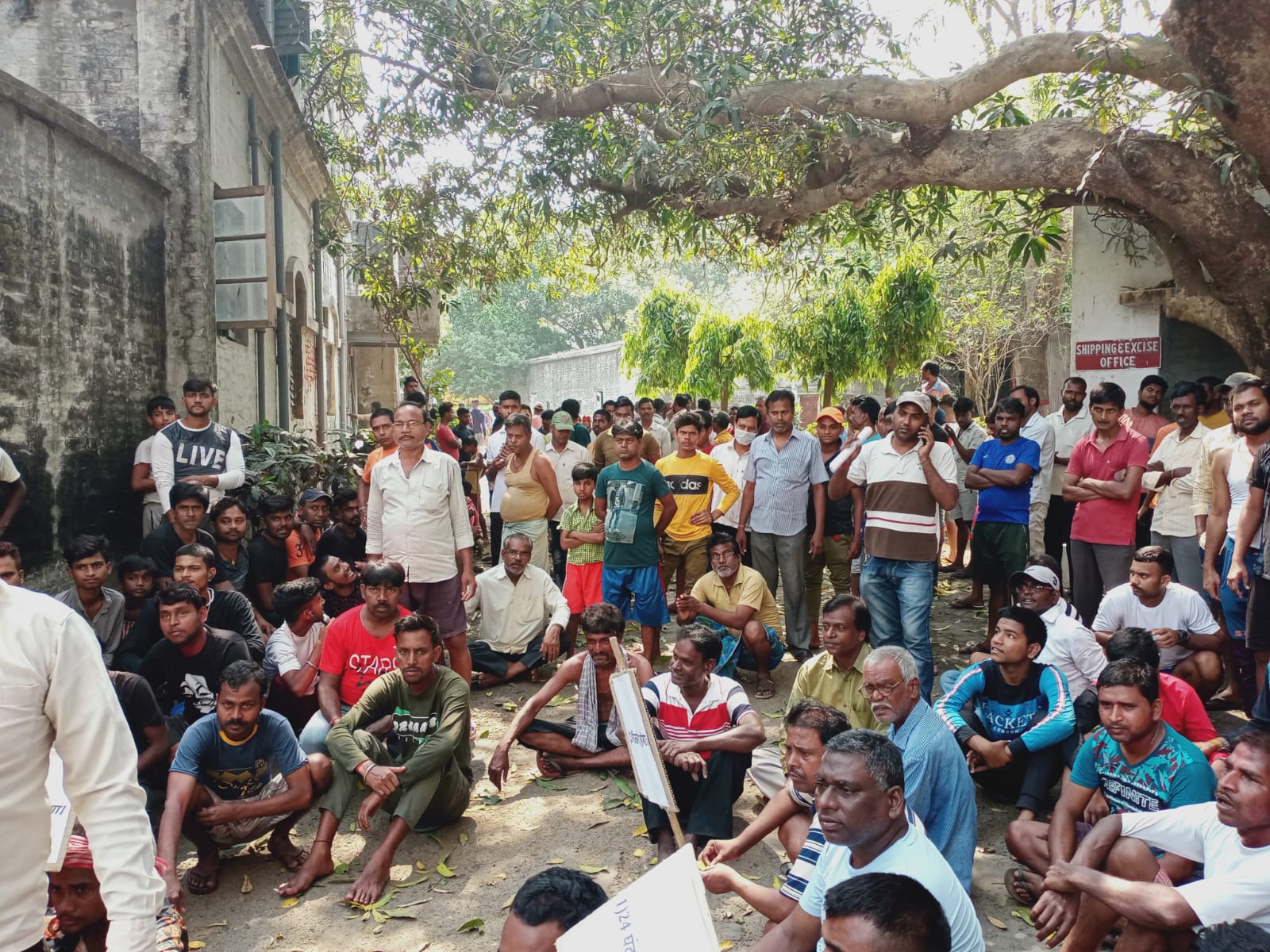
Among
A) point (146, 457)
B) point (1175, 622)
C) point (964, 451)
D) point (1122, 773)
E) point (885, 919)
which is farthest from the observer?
point (964, 451)

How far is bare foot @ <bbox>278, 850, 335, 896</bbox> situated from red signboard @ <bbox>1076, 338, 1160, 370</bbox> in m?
8.61

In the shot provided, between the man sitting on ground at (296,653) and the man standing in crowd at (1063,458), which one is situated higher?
the man standing in crowd at (1063,458)

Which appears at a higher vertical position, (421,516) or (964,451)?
(964,451)

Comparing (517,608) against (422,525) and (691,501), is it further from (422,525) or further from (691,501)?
(691,501)

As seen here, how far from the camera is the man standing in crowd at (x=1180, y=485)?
6.33 meters

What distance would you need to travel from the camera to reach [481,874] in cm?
432

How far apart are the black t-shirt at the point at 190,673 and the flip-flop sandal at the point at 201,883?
0.94 metres

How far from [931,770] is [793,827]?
0.64 m

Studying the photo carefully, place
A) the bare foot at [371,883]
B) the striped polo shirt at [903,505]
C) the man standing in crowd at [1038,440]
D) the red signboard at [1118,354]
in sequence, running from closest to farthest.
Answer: the bare foot at [371,883], the striped polo shirt at [903,505], the man standing in crowd at [1038,440], the red signboard at [1118,354]

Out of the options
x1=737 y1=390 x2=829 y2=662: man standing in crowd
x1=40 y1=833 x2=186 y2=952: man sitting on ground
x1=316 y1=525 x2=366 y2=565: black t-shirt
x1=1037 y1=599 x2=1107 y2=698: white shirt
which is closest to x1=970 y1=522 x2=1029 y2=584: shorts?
x1=737 y1=390 x2=829 y2=662: man standing in crowd

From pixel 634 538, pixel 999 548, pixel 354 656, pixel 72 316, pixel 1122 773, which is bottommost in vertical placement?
pixel 1122 773

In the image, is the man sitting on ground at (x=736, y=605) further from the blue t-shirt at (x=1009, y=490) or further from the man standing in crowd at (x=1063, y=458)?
the man standing in crowd at (x=1063, y=458)

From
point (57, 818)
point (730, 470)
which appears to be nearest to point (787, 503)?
point (730, 470)

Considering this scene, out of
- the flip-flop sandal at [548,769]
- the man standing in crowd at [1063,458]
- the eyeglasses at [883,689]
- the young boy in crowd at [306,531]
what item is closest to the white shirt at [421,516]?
the young boy in crowd at [306,531]
